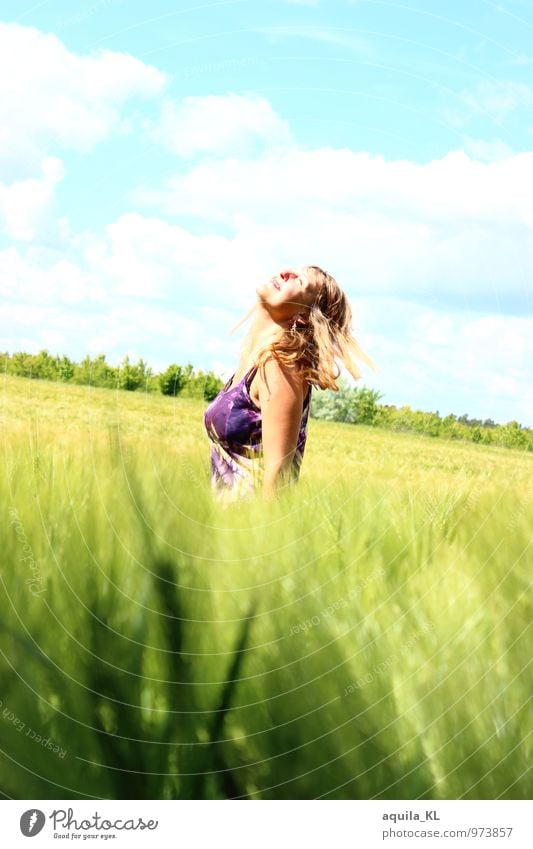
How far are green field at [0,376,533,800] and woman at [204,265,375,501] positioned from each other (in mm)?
361

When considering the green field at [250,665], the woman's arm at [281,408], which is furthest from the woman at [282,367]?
the green field at [250,665]

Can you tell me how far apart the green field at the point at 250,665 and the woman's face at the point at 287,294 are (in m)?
0.79

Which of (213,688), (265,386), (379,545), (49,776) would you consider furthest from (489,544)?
(265,386)

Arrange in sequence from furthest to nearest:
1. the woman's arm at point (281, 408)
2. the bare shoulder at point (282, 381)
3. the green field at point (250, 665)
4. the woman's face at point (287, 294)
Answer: the bare shoulder at point (282, 381), the woman's arm at point (281, 408), the woman's face at point (287, 294), the green field at point (250, 665)

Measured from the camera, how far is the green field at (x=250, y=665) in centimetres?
40

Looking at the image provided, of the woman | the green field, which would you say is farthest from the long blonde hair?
the green field

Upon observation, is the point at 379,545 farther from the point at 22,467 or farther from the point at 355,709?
the point at 22,467

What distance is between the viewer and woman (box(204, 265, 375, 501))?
4.55 feet

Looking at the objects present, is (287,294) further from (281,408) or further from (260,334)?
(260,334)

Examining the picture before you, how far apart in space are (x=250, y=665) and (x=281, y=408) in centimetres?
185

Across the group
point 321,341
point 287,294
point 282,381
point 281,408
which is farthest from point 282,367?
point 287,294

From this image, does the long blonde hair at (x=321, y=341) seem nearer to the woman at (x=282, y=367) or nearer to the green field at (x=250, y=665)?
the woman at (x=282, y=367)

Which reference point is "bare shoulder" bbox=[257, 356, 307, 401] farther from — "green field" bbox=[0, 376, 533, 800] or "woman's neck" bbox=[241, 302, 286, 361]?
"green field" bbox=[0, 376, 533, 800]

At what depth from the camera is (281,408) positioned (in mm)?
2256
